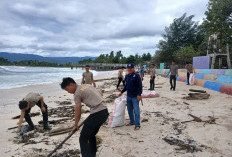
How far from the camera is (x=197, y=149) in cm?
341

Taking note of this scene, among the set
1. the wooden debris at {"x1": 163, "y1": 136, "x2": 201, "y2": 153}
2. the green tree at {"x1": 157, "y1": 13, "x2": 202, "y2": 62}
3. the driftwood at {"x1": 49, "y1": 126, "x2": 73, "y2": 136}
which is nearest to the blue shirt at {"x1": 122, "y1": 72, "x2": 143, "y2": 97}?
the wooden debris at {"x1": 163, "y1": 136, "x2": 201, "y2": 153}

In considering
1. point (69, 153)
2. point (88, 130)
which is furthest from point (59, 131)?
point (88, 130)

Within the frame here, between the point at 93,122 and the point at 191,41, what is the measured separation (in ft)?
123

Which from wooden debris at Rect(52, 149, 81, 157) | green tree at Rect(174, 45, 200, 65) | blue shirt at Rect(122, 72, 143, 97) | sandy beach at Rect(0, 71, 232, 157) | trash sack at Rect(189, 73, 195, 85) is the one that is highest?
green tree at Rect(174, 45, 200, 65)

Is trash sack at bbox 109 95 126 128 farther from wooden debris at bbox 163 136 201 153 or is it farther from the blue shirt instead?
wooden debris at bbox 163 136 201 153

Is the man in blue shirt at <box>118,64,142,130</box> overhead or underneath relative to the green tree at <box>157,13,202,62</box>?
underneath

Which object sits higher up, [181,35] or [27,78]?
[181,35]

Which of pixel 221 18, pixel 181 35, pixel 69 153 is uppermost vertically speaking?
pixel 181 35

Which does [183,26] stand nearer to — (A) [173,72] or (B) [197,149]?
(A) [173,72]

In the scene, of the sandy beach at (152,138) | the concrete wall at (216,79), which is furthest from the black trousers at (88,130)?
the concrete wall at (216,79)

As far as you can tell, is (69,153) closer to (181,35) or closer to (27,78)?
(27,78)

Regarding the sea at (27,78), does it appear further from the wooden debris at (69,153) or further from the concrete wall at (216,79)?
the concrete wall at (216,79)

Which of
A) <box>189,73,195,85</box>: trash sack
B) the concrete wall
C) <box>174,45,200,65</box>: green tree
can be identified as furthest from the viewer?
<box>174,45,200,65</box>: green tree

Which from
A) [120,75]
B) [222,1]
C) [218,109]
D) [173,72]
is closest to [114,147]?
[218,109]
